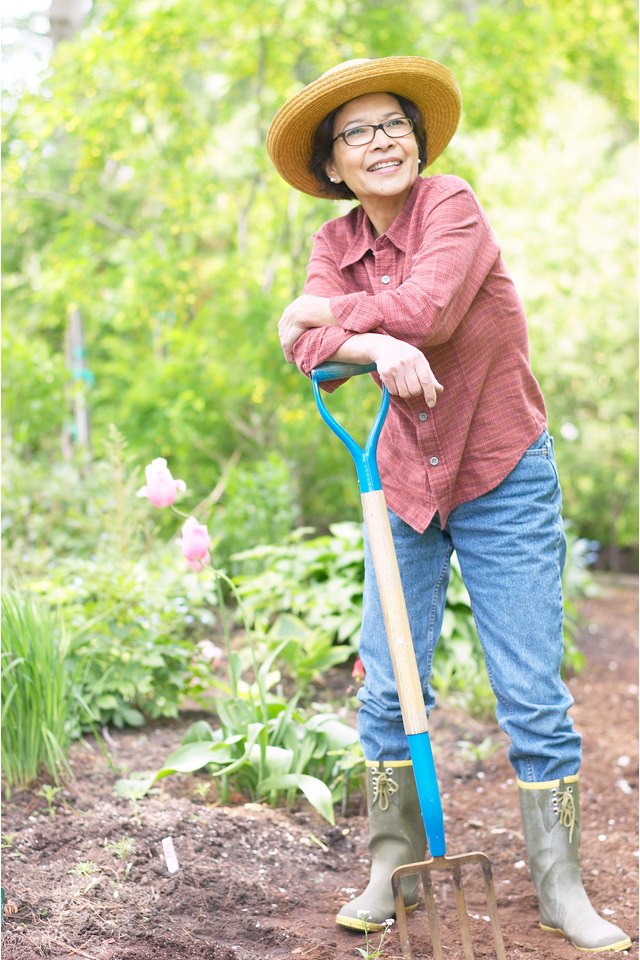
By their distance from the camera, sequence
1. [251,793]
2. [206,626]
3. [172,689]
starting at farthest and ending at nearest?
1. [206,626]
2. [172,689]
3. [251,793]

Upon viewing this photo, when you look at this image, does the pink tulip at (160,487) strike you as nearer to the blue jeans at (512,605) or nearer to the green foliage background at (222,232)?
the blue jeans at (512,605)

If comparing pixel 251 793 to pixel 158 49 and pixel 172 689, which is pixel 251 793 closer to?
pixel 172 689

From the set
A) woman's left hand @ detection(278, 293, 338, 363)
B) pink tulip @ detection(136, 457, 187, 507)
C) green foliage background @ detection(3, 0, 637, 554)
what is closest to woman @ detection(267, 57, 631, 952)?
woman's left hand @ detection(278, 293, 338, 363)

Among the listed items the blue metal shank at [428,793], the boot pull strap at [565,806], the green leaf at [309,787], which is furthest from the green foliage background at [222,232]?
the blue metal shank at [428,793]

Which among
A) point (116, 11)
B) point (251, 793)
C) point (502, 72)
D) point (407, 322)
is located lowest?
point (251, 793)

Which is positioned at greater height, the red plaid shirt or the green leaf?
the red plaid shirt

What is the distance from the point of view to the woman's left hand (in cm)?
206

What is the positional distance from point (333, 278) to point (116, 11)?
12.1ft

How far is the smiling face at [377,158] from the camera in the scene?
2.09 metres

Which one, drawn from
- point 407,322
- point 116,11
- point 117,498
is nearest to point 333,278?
point 407,322

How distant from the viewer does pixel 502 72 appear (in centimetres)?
555

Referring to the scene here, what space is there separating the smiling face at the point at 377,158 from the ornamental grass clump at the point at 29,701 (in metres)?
1.41

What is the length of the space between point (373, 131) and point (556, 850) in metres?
1.57

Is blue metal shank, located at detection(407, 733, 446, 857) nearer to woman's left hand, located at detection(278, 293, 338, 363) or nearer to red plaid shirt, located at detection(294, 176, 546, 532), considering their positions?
red plaid shirt, located at detection(294, 176, 546, 532)
